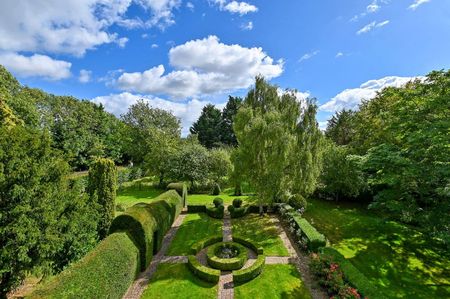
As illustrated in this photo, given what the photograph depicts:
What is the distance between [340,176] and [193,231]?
56.2ft

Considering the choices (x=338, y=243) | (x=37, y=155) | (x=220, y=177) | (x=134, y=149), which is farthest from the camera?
(x=134, y=149)

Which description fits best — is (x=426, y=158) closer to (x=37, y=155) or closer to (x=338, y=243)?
(x=338, y=243)

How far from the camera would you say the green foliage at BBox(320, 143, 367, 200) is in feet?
85.8

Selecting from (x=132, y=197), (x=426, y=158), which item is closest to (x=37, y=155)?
(x=426, y=158)

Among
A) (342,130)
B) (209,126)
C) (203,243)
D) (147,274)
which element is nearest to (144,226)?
(147,274)

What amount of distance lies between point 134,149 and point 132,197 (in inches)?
564

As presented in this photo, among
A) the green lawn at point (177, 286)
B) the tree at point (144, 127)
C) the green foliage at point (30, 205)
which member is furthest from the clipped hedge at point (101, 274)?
the tree at point (144, 127)

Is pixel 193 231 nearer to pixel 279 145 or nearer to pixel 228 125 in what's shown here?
pixel 279 145

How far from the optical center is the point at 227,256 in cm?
1425

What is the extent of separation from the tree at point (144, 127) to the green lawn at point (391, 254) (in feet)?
91.3

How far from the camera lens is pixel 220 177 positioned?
34156 mm

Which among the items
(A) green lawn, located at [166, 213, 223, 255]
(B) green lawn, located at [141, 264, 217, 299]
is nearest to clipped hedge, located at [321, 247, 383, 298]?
(B) green lawn, located at [141, 264, 217, 299]

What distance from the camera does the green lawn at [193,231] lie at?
52.3ft

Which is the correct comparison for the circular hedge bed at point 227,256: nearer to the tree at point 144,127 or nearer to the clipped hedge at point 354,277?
the clipped hedge at point 354,277
